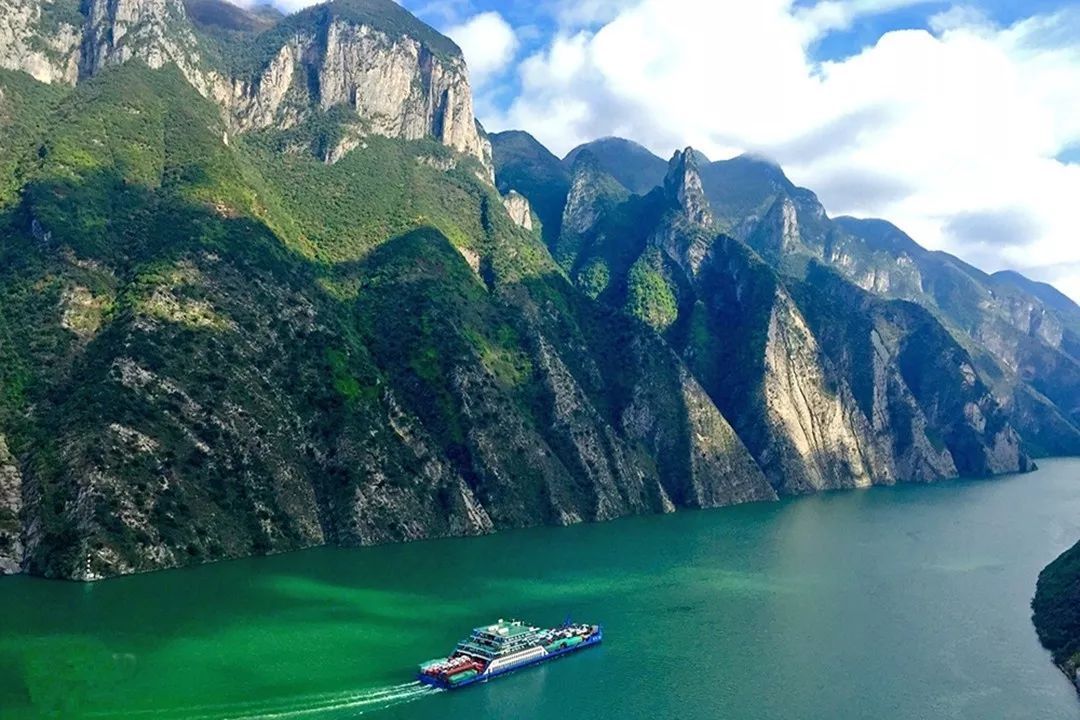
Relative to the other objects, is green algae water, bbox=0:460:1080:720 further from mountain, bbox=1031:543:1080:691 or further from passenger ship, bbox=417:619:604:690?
mountain, bbox=1031:543:1080:691

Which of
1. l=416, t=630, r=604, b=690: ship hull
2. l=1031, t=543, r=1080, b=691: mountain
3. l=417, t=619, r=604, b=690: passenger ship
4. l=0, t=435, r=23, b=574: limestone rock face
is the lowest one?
l=1031, t=543, r=1080, b=691: mountain

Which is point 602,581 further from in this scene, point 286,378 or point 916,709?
point 286,378

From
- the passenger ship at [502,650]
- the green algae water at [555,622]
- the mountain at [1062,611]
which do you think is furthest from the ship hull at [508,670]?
the mountain at [1062,611]

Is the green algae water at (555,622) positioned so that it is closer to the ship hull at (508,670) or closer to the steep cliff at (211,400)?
the ship hull at (508,670)

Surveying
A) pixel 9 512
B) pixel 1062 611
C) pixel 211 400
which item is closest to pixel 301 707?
pixel 9 512

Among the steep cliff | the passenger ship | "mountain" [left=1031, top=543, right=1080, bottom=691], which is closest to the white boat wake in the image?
the passenger ship

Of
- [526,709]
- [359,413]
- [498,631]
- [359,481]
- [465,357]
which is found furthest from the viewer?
[465,357]

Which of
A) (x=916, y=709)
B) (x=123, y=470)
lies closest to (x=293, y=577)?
(x=123, y=470)
